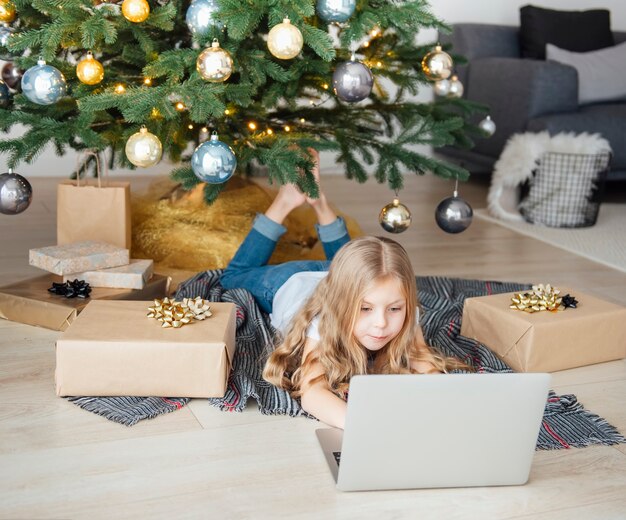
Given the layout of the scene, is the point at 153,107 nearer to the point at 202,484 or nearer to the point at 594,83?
the point at 202,484

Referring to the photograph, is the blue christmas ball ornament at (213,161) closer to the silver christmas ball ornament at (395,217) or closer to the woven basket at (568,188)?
the silver christmas ball ornament at (395,217)

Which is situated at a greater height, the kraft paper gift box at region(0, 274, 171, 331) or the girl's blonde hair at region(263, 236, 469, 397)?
the girl's blonde hair at region(263, 236, 469, 397)

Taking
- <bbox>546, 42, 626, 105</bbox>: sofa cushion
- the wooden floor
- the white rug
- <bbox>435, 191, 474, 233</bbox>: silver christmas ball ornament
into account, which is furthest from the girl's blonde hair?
<bbox>546, 42, 626, 105</bbox>: sofa cushion

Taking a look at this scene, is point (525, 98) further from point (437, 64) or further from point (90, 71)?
point (90, 71)

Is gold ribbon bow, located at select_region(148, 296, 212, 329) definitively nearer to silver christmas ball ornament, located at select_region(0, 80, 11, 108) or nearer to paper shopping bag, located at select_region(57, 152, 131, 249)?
paper shopping bag, located at select_region(57, 152, 131, 249)

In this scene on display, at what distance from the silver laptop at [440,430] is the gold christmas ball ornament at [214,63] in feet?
2.67

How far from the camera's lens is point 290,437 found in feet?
4.70

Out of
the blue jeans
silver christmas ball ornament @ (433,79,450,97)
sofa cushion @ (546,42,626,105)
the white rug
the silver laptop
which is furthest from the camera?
sofa cushion @ (546,42,626,105)

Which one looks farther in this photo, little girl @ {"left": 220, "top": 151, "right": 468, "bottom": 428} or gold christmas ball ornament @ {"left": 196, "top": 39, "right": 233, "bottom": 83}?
gold christmas ball ornament @ {"left": 196, "top": 39, "right": 233, "bottom": 83}

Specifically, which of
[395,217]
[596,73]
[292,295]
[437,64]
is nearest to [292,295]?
[292,295]

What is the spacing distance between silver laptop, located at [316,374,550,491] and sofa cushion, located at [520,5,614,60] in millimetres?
2904

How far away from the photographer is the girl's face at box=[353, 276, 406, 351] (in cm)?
147

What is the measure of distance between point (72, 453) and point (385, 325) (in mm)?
586

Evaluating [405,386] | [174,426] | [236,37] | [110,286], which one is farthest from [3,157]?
[405,386]
